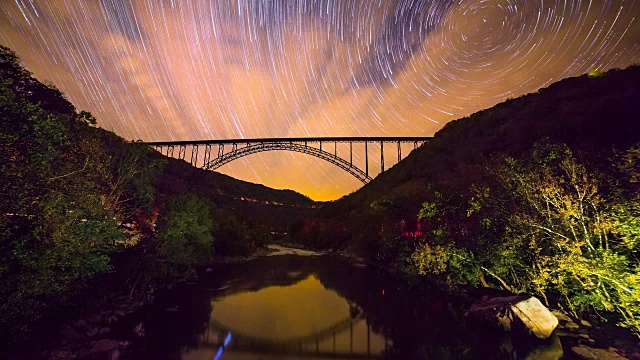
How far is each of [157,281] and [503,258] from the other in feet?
65.8

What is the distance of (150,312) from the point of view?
16.2m

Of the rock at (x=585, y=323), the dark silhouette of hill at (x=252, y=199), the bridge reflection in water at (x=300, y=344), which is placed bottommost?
the bridge reflection in water at (x=300, y=344)

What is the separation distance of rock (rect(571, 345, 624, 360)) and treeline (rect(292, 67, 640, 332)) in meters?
1.09

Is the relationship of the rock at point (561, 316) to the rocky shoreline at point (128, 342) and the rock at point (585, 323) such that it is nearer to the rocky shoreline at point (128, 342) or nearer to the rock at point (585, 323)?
the rocky shoreline at point (128, 342)

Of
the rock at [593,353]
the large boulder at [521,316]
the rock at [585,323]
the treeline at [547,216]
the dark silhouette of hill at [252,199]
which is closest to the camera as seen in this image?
the treeline at [547,216]

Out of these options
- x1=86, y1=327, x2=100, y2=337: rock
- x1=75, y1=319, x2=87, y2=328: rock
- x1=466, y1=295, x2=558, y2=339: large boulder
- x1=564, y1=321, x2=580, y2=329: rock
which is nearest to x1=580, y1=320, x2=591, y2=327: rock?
x1=564, y1=321, x2=580, y2=329: rock

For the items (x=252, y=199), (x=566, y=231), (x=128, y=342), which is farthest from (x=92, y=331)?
(x=252, y=199)

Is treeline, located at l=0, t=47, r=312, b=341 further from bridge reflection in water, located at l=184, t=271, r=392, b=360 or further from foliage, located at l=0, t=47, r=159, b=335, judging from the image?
bridge reflection in water, located at l=184, t=271, r=392, b=360

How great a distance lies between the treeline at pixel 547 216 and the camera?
9500 mm

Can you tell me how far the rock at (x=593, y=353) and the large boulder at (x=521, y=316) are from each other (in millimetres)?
1069

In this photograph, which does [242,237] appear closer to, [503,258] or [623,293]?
[503,258]

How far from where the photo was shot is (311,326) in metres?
15.3

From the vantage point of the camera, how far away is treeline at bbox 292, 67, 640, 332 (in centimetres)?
950

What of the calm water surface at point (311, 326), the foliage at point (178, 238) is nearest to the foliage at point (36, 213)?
the calm water surface at point (311, 326)
